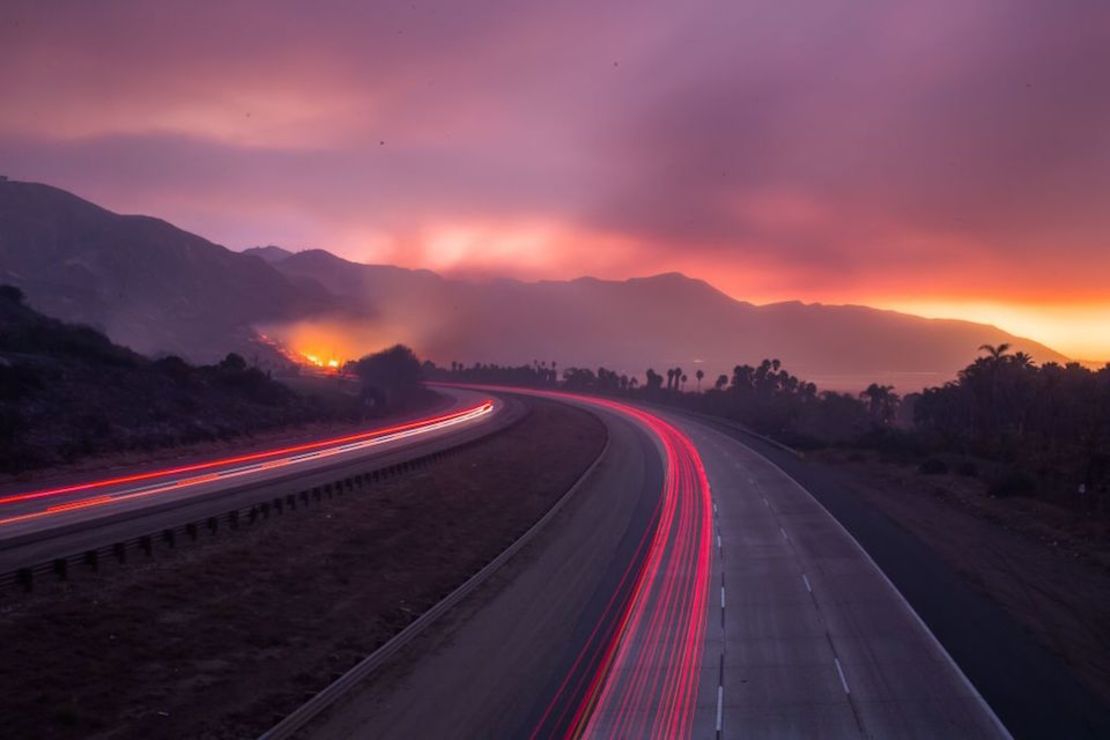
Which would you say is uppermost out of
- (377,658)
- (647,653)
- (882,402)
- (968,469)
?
(882,402)

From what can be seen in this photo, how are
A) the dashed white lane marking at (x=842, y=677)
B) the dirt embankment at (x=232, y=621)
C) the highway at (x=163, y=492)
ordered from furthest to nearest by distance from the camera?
the highway at (x=163, y=492)
the dashed white lane marking at (x=842, y=677)
the dirt embankment at (x=232, y=621)

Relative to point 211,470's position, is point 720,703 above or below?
above

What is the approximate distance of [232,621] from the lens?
75.4 feet

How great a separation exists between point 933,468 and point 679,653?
4279cm

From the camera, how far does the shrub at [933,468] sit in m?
56.3

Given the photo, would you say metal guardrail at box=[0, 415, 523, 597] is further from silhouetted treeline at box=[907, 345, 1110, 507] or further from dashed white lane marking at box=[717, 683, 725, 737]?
silhouetted treeline at box=[907, 345, 1110, 507]

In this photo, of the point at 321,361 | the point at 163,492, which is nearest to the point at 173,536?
the point at 163,492

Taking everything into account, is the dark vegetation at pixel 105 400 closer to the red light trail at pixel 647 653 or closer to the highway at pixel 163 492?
the highway at pixel 163 492

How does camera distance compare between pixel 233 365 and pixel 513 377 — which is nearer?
pixel 233 365

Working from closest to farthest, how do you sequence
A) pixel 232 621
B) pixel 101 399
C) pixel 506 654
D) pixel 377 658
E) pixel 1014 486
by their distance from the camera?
1. pixel 377 658
2. pixel 506 654
3. pixel 232 621
4. pixel 1014 486
5. pixel 101 399

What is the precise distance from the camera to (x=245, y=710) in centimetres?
1736

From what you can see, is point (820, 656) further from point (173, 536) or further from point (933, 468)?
point (933, 468)

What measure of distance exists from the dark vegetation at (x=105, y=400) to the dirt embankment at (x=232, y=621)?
67.0 ft

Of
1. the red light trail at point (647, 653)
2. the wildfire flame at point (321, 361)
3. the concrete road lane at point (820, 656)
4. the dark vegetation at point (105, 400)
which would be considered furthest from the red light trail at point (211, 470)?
the wildfire flame at point (321, 361)
